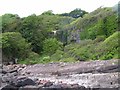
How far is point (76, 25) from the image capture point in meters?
42.7

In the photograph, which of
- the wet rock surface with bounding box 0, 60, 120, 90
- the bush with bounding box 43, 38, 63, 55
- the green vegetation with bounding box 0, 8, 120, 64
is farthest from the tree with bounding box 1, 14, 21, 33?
the wet rock surface with bounding box 0, 60, 120, 90

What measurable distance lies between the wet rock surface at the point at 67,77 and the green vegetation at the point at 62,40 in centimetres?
376

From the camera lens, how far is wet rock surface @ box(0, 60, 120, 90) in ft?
57.1

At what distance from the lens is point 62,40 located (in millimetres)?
44156

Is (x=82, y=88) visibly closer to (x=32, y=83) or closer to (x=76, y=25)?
(x=32, y=83)

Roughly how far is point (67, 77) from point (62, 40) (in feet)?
64.8

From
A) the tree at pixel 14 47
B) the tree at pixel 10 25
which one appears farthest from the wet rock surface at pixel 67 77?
the tree at pixel 10 25

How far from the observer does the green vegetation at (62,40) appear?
33.5 meters

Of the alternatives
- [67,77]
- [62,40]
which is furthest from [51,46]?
[67,77]

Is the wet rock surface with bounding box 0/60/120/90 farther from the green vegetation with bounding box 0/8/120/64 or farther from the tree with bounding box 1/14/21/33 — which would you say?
the tree with bounding box 1/14/21/33

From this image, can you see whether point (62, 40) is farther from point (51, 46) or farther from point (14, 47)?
point (14, 47)

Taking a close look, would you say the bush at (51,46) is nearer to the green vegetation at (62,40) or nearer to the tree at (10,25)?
the green vegetation at (62,40)

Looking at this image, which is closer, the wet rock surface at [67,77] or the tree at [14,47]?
the wet rock surface at [67,77]

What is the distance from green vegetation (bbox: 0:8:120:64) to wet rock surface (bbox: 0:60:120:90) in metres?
3.76
